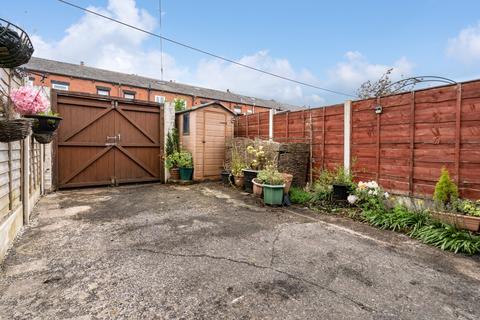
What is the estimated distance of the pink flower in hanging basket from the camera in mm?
2473

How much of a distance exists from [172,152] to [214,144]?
131 cm

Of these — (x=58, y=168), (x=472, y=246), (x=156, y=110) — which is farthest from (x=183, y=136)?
(x=472, y=246)

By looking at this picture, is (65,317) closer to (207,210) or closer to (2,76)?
(2,76)

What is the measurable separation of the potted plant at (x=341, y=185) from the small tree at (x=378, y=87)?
10.9 ft

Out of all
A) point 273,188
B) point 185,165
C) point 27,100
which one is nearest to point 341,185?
point 273,188

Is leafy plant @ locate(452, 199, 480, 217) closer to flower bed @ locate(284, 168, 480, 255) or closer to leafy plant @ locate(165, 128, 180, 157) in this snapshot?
flower bed @ locate(284, 168, 480, 255)

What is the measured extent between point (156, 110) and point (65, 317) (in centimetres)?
644

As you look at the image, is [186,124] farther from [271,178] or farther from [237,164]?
[271,178]

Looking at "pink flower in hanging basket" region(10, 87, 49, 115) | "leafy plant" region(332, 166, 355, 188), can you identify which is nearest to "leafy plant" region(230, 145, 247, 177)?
"leafy plant" region(332, 166, 355, 188)

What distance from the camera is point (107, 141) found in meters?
6.47

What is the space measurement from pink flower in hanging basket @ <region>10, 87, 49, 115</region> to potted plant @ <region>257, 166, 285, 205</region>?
359 cm

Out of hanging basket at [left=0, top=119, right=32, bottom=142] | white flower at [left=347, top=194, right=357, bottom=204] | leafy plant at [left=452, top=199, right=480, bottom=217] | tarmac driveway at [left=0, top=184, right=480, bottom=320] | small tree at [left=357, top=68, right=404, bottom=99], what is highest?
small tree at [left=357, top=68, right=404, bottom=99]

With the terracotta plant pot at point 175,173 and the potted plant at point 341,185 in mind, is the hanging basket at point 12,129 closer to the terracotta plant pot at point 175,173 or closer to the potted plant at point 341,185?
the potted plant at point 341,185

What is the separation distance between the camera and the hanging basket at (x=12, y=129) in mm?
1776
